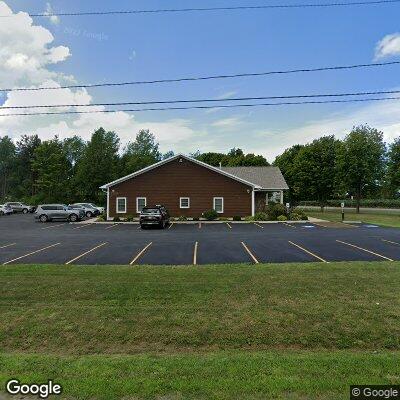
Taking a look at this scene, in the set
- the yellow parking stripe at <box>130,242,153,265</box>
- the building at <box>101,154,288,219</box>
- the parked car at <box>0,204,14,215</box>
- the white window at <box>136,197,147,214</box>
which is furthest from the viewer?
the parked car at <box>0,204,14,215</box>

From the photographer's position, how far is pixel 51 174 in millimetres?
69375

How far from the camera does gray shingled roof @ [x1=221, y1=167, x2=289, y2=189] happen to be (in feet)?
138

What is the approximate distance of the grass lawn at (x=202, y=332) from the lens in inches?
193

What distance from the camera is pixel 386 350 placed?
6082 millimetres

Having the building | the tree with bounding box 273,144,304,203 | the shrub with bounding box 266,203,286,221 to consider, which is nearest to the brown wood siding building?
the building

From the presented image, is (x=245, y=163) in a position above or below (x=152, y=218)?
above

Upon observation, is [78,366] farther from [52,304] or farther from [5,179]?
[5,179]

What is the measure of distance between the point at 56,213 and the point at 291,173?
147ft

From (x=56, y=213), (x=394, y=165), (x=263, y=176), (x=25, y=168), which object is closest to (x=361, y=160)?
(x=394, y=165)

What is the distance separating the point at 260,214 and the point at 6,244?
23383mm

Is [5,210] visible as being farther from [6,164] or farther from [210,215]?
[6,164]

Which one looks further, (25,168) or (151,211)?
(25,168)

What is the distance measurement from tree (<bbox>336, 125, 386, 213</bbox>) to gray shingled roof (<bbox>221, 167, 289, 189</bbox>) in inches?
618

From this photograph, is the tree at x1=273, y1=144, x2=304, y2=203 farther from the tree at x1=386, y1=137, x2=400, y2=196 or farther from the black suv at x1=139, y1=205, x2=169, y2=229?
the black suv at x1=139, y1=205, x2=169, y2=229
